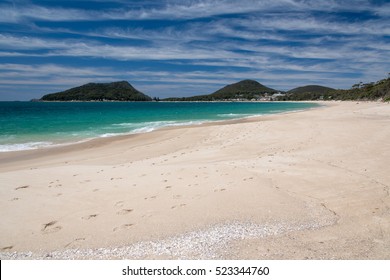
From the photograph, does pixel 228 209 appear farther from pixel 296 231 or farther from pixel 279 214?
pixel 296 231

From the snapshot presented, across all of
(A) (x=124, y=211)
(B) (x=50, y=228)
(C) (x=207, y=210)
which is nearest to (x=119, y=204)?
(A) (x=124, y=211)

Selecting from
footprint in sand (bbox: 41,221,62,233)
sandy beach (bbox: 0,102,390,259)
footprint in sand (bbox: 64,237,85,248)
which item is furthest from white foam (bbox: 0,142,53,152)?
footprint in sand (bbox: 64,237,85,248)

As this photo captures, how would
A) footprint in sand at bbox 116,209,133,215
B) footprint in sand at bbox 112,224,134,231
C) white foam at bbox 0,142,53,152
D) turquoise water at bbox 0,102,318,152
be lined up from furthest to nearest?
turquoise water at bbox 0,102,318,152
white foam at bbox 0,142,53,152
footprint in sand at bbox 116,209,133,215
footprint in sand at bbox 112,224,134,231

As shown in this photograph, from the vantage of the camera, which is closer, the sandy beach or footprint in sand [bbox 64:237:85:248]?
the sandy beach

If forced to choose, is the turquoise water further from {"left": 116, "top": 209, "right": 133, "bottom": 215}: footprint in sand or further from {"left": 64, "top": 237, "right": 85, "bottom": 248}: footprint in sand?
{"left": 64, "top": 237, "right": 85, "bottom": 248}: footprint in sand

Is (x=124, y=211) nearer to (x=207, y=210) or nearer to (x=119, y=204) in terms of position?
(x=119, y=204)

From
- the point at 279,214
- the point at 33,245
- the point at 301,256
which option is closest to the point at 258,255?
the point at 301,256

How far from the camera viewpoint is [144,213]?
5289mm

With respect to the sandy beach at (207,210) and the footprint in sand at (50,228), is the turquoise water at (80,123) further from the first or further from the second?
the footprint in sand at (50,228)

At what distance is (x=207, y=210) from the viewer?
536cm

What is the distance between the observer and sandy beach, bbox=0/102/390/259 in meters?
4.04

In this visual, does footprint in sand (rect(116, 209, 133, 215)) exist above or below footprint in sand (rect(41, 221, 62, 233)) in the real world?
above

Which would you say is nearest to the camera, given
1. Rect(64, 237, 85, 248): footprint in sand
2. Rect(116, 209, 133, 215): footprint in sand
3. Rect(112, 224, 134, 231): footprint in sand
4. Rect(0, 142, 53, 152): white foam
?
Rect(64, 237, 85, 248): footprint in sand
